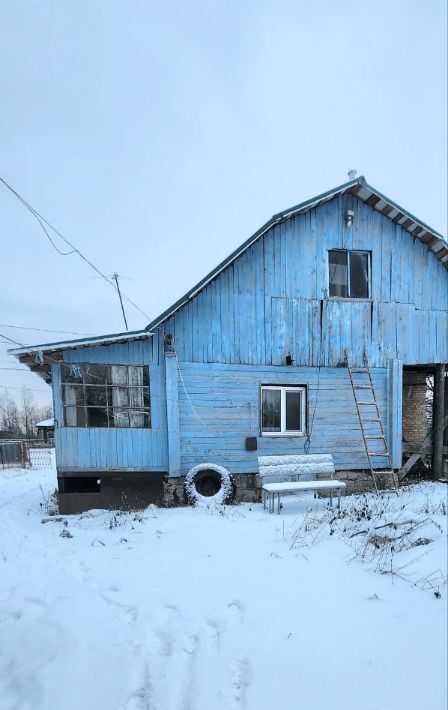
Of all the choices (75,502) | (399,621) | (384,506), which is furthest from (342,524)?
(75,502)

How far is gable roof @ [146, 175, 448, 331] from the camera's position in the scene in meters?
8.29

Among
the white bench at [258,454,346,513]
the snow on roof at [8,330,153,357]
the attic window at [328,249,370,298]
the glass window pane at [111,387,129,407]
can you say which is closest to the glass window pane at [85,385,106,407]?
the glass window pane at [111,387,129,407]

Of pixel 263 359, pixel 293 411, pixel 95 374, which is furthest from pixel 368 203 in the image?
pixel 95 374

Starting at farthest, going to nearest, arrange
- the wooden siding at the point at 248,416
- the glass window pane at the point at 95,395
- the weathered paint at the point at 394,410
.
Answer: the weathered paint at the point at 394,410
the wooden siding at the point at 248,416
the glass window pane at the point at 95,395

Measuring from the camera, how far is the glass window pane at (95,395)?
26.7ft

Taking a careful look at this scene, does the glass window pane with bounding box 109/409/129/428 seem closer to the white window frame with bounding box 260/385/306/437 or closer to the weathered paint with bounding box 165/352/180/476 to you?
the weathered paint with bounding box 165/352/180/476

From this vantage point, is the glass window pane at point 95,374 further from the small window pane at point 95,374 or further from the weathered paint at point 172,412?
the weathered paint at point 172,412

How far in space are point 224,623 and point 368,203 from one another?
32.9 feet

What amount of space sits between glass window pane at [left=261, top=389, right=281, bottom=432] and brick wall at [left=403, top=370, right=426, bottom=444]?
20.7 ft

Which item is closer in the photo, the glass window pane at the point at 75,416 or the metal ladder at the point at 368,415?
the glass window pane at the point at 75,416

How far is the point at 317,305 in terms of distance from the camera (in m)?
9.12

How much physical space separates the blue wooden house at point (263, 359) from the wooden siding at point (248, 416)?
0.03 m

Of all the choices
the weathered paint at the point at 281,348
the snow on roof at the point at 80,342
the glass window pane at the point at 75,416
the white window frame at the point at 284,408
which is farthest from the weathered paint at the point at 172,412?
the white window frame at the point at 284,408

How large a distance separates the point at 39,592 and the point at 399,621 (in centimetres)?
376
